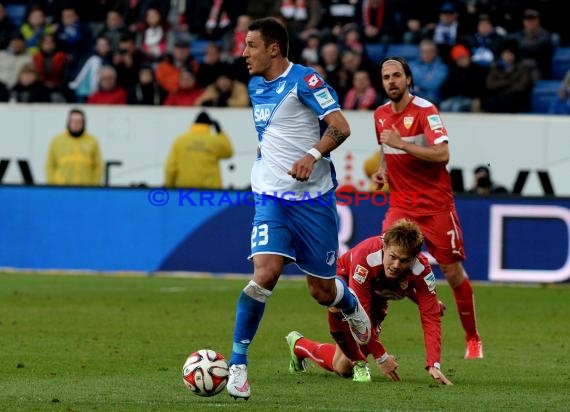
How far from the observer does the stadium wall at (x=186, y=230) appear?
1808cm

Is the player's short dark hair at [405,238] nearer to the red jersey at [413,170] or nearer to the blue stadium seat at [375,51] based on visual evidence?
the red jersey at [413,170]

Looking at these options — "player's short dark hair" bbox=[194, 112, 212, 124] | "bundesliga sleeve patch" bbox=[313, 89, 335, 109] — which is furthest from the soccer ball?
"player's short dark hair" bbox=[194, 112, 212, 124]

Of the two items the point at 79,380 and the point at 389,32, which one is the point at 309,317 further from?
the point at 389,32

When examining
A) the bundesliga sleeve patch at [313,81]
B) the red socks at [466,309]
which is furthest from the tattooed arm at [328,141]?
the red socks at [466,309]

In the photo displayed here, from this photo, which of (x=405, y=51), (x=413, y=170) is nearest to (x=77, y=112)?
(x=405, y=51)

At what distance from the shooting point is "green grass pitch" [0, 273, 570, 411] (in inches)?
320

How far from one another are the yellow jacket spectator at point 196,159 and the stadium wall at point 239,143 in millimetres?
450

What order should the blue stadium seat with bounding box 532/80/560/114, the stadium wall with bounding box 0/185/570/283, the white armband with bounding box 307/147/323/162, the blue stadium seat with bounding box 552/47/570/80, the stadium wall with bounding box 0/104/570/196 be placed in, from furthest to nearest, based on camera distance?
1. the blue stadium seat with bounding box 552/47/570/80
2. the blue stadium seat with bounding box 532/80/560/114
3. the stadium wall with bounding box 0/104/570/196
4. the stadium wall with bounding box 0/185/570/283
5. the white armband with bounding box 307/147/323/162

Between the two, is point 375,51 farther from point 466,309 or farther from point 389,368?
point 389,368

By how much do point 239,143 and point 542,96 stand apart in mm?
4631

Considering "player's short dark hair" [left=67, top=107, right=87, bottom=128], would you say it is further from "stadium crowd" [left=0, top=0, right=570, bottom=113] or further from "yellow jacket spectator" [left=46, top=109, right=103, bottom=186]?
"stadium crowd" [left=0, top=0, right=570, bottom=113]

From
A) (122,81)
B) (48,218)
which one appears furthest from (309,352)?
(122,81)

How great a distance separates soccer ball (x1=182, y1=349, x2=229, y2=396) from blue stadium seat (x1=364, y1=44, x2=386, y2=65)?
14415 mm

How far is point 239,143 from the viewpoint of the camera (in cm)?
2066
